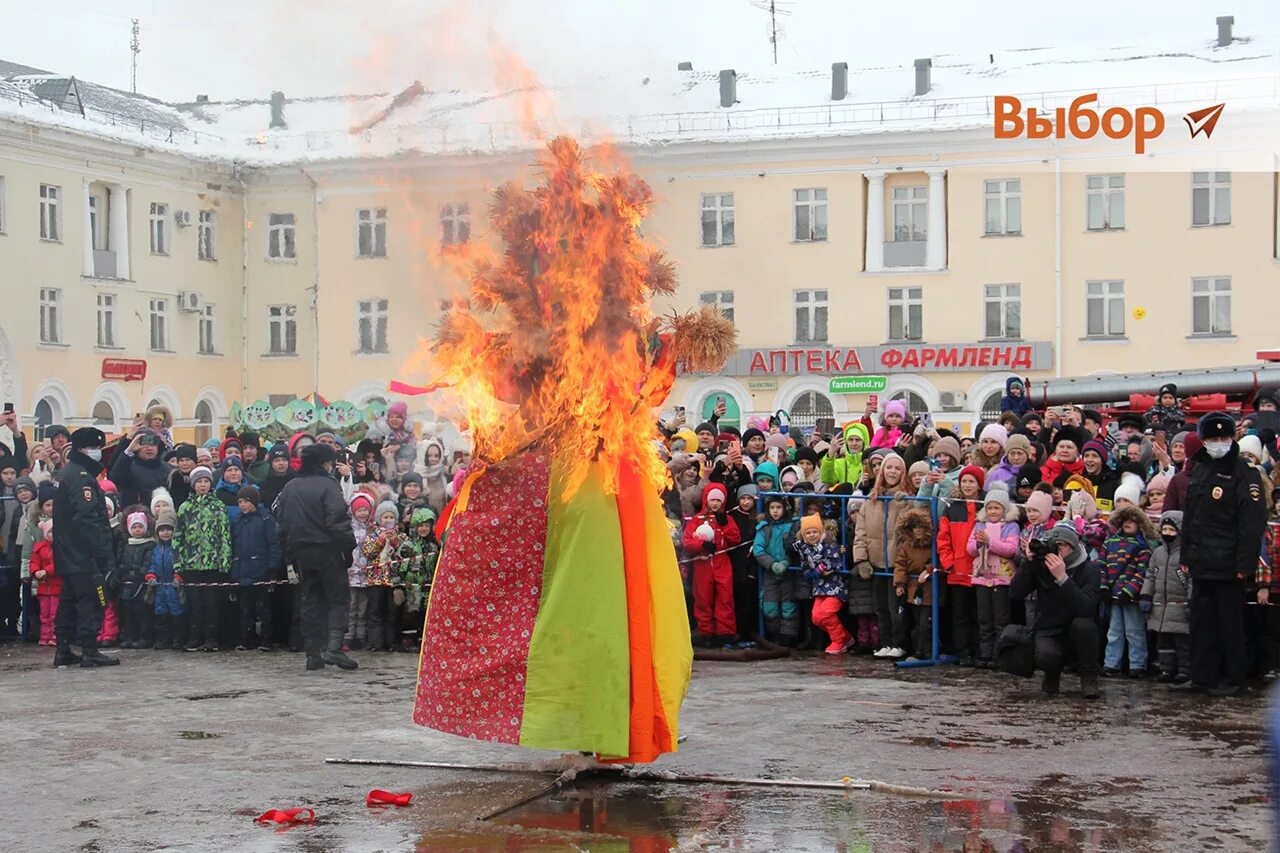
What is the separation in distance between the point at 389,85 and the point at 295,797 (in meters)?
3.74

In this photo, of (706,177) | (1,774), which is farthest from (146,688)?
(706,177)

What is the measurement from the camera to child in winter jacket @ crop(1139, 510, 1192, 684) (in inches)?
468

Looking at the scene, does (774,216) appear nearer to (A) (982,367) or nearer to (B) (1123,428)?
(A) (982,367)

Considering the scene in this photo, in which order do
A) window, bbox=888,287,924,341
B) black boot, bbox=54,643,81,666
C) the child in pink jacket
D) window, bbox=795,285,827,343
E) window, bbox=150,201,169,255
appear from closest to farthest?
the child in pink jacket
black boot, bbox=54,643,81,666
window, bbox=150,201,169,255
window, bbox=888,287,924,341
window, bbox=795,285,827,343

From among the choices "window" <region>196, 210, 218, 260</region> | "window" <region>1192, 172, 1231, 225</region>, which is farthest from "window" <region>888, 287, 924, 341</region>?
"window" <region>196, 210, 218, 260</region>

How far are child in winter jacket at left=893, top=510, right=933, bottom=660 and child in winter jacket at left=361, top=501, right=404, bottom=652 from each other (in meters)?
4.37

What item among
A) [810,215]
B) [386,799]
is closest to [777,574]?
[386,799]

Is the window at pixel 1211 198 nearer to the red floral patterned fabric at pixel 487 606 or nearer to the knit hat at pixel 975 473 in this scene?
the knit hat at pixel 975 473

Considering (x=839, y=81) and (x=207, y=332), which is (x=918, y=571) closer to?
(x=839, y=81)

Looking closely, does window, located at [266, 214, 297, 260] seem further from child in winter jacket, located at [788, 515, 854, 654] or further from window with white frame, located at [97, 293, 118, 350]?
child in winter jacket, located at [788, 515, 854, 654]

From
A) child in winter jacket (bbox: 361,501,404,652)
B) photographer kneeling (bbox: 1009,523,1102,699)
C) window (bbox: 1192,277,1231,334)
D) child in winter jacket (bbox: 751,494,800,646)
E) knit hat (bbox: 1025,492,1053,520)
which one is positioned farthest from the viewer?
window (bbox: 1192,277,1231,334)

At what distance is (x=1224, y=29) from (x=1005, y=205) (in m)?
6.78

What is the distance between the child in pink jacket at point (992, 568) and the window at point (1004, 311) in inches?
1027

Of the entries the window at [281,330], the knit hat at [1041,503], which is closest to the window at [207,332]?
the window at [281,330]
